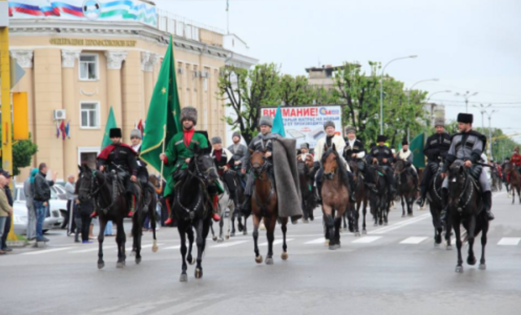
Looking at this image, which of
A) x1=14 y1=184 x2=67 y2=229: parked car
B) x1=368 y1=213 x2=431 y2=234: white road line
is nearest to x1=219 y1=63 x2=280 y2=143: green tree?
x1=368 y1=213 x2=431 y2=234: white road line

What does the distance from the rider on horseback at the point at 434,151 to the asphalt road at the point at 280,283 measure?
1279mm

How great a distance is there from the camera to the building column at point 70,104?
71250mm

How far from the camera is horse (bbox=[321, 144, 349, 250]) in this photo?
20.3 m

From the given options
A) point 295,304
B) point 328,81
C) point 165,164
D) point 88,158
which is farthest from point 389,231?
point 328,81

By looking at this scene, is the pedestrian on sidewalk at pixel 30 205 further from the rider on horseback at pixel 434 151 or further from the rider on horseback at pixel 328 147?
the rider on horseback at pixel 434 151

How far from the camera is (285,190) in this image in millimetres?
17641

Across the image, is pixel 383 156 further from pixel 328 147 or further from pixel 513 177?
pixel 513 177

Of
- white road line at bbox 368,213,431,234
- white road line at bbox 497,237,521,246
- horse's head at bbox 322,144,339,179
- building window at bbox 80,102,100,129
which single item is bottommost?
white road line at bbox 368,213,431,234

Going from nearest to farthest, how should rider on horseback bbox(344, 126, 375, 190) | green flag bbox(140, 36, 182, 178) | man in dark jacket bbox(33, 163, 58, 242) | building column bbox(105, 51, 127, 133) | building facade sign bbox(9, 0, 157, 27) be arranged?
green flag bbox(140, 36, 182, 178), rider on horseback bbox(344, 126, 375, 190), man in dark jacket bbox(33, 163, 58, 242), building facade sign bbox(9, 0, 157, 27), building column bbox(105, 51, 127, 133)

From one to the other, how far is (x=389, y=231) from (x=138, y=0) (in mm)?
49693

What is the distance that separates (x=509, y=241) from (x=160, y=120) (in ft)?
29.3

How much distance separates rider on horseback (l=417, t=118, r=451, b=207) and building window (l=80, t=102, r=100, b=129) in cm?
5428

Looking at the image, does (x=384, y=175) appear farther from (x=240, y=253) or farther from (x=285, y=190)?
(x=285, y=190)

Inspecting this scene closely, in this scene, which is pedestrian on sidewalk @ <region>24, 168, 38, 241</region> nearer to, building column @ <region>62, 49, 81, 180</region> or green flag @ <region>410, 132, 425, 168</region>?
green flag @ <region>410, 132, 425, 168</region>
